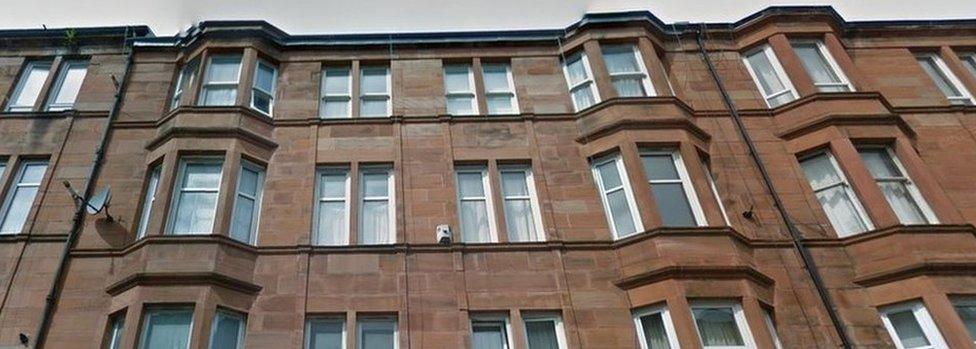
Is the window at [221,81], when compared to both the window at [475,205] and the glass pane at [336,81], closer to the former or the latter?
the glass pane at [336,81]

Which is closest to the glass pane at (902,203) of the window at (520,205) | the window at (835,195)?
the window at (835,195)

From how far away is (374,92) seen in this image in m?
15.1

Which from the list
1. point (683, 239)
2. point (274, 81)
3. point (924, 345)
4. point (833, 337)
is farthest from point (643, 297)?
point (274, 81)

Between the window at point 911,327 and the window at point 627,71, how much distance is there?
6.48m

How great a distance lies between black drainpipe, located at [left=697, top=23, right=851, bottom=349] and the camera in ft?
35.0

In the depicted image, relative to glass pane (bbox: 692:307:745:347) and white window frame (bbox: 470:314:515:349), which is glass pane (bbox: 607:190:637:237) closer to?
glass pane (bbox: 692:307:745:347)

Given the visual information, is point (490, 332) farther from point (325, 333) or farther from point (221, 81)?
point (221, 81)

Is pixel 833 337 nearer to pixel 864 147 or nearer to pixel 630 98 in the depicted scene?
pixel 864 147

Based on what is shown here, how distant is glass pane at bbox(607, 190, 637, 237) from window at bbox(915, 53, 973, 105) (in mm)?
9554

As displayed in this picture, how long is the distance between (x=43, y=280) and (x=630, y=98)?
1216 centimetres

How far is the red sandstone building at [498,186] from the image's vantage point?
1070cm

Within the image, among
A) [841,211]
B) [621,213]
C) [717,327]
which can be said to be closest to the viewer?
[717,327]

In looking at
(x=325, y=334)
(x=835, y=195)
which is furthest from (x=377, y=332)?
(x=835, y=195)

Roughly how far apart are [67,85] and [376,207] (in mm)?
8886
